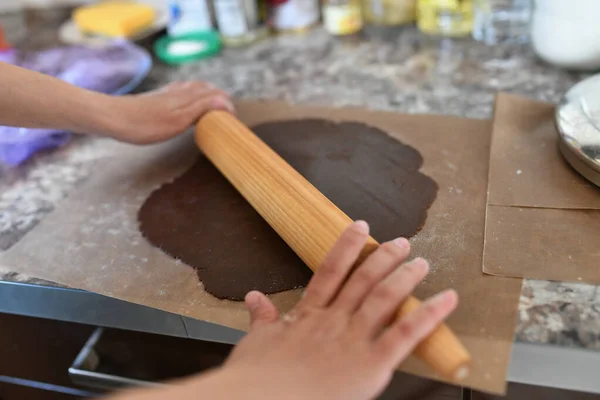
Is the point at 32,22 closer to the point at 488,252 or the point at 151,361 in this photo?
the point at 151,361

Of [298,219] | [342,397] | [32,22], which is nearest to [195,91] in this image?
[298,219]

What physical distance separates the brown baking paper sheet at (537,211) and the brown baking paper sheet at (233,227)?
0.8 inches

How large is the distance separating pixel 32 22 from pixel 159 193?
3.49 feet

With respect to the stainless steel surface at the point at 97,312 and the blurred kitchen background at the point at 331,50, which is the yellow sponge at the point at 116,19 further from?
the stainless steel surface at the point at 97,312

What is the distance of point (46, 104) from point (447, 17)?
0.84m

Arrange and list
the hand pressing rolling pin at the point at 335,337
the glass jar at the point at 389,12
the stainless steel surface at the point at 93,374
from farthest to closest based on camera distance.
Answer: the glass jar at the point at 389,12
the stainless steel surface at the point at 93,374
the hand pressing rolling pin at the point at 335,337

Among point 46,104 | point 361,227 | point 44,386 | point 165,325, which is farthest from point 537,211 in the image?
point 44,386

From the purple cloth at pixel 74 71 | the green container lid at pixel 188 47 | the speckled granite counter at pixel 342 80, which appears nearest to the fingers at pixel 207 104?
the speckled granite counter at pixel 342 80

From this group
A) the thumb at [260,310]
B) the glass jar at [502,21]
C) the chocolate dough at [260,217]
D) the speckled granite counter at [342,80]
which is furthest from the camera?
the glass jar at [502,21]

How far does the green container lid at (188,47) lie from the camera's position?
1.27 metres

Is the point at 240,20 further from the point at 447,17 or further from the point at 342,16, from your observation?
the point at 447,17

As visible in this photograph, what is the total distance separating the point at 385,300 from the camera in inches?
20.5

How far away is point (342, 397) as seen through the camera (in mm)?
459

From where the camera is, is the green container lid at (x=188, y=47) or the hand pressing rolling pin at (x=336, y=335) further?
the green container lid at (x=188, y=47)
